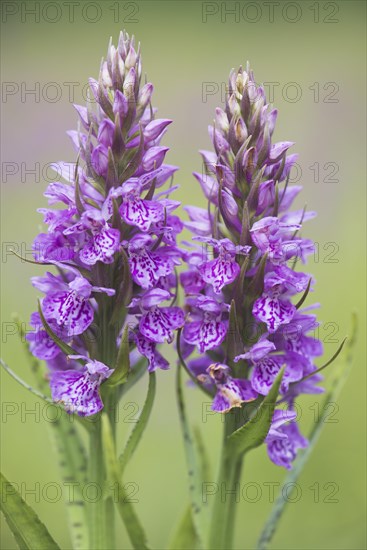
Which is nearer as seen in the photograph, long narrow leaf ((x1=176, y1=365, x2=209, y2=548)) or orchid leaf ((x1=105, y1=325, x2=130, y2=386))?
orchid leaf ((x1=105, y1=325, x2=130, y2=386))

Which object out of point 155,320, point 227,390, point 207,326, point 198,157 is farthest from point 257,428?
point 198,157

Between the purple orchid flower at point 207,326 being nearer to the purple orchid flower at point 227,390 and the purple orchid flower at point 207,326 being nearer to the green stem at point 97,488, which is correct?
the purple orchid flower at point 227,390

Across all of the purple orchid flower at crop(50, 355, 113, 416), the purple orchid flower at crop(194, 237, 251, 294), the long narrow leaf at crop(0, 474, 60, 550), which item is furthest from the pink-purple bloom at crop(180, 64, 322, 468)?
the long narrow leaf at crop(0, 474, 60, 550)

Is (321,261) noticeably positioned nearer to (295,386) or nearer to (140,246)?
(295,386)

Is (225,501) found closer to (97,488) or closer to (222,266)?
(97,488)

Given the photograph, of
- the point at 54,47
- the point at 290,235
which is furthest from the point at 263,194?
the point at 54,47

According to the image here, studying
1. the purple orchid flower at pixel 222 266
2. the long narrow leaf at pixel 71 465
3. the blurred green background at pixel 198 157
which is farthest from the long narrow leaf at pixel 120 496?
the blurred green background at pixel 198 157

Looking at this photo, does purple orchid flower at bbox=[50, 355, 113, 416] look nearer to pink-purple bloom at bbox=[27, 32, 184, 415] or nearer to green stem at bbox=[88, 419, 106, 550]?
pink-purple bloom at bbox=[27, 32, 184, 415]
